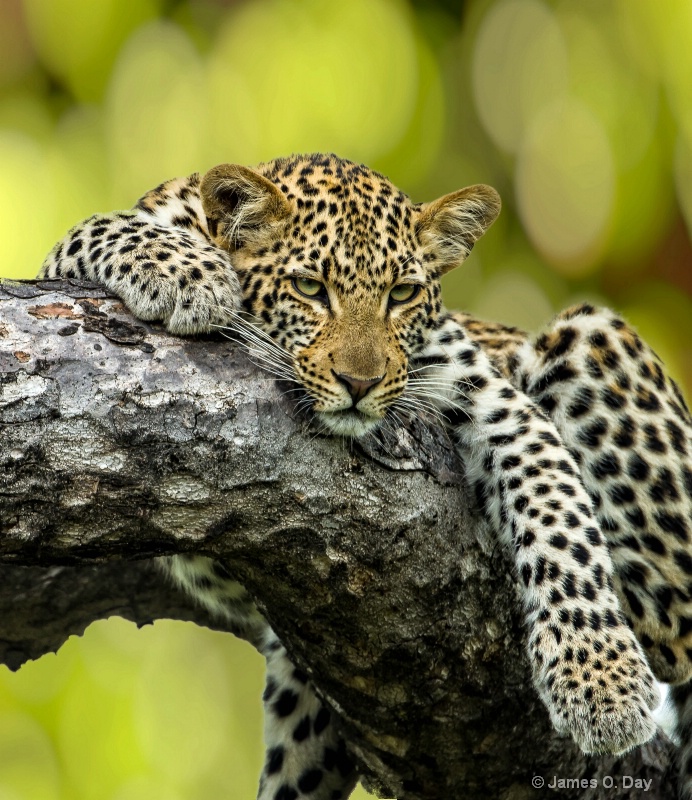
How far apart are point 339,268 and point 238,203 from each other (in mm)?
578

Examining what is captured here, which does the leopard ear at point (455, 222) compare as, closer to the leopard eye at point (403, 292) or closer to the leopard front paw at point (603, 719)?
the leopard eye at point (403, 292)

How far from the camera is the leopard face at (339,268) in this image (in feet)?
16.9

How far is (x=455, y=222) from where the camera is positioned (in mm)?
6035

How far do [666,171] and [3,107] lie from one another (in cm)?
475

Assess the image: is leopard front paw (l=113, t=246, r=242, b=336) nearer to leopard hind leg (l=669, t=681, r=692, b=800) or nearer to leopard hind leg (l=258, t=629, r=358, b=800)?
leopard hind leg (l=258, t=629, r=358, b=800)

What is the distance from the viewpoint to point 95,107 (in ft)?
28.9

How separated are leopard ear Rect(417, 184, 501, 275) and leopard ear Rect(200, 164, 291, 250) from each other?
0.76m

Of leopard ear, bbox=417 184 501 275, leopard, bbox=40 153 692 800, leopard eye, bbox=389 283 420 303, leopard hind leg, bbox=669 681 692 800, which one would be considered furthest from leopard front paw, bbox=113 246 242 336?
leopard hind leg, bbox=669 681 692 800

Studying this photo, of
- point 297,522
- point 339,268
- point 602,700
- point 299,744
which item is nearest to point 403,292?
point 339,268

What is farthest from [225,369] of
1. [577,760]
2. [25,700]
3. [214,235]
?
[25,700]

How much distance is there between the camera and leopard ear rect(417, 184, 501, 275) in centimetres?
597

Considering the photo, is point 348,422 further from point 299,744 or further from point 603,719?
point 299,744

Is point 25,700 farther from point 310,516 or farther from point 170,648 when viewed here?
point 310,516

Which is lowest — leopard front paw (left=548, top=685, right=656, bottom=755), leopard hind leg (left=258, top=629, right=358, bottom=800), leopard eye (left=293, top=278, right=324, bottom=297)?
leopard hind leg (left=258, top=629, right=358, bottom=800)
